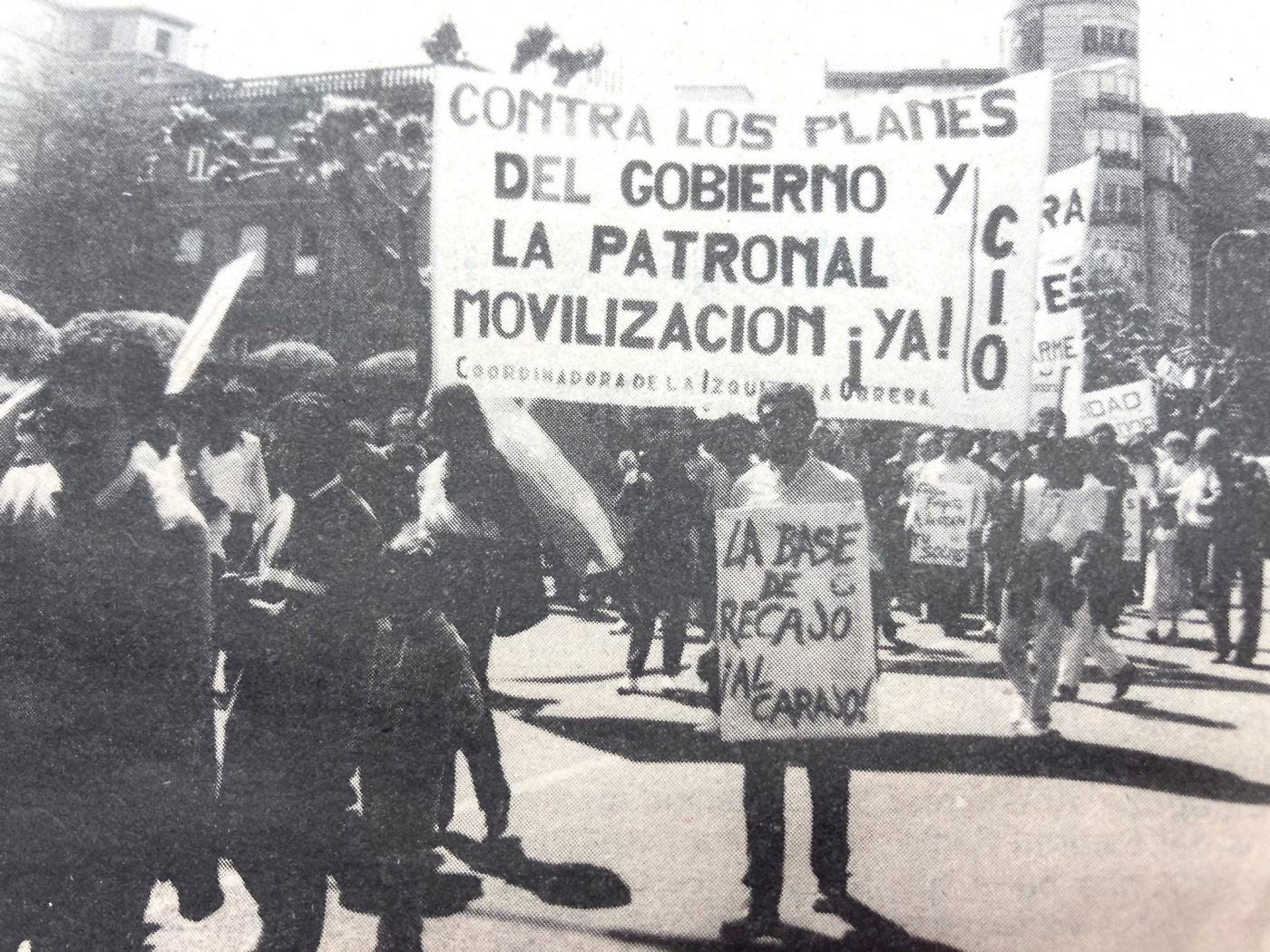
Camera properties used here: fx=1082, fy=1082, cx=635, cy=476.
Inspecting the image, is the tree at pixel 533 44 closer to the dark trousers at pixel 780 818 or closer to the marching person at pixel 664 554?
the marching person at pixel 664 554

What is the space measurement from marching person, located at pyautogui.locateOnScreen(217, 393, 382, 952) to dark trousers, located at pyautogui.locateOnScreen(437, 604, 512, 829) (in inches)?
12.2

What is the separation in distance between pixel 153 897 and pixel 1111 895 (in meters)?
3.02

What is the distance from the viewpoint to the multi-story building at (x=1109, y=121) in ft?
12.7

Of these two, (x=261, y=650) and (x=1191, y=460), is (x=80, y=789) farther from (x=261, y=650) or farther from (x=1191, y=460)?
(x=1191, y=460)

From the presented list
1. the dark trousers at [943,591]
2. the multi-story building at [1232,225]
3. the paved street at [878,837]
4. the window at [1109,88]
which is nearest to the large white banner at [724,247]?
the window at [1109,88]

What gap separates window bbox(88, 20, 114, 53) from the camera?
4.15 meters

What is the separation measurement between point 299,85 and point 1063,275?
2.98m

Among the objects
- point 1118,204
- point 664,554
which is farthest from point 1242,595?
point 664,554

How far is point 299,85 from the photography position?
4.07m

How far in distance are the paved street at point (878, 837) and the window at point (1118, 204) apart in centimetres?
219

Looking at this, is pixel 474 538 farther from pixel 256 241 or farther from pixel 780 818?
pixel 256 241

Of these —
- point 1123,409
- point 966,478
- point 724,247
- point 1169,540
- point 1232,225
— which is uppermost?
point 1232,225

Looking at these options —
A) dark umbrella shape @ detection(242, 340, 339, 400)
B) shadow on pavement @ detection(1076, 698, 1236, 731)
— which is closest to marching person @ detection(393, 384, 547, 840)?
dark umbrella shape @ detection(242, 340, 339, 400)

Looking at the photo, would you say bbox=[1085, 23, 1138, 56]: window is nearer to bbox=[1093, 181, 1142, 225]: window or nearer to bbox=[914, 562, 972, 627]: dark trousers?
bbox=[1093, 181, 1142, 225]: window
